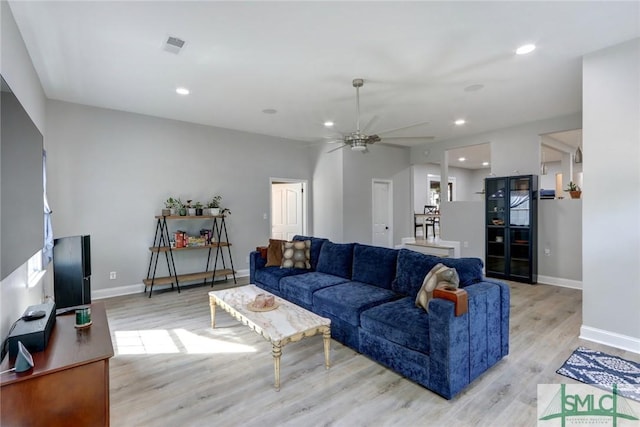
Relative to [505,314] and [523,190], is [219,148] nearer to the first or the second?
[505,314]

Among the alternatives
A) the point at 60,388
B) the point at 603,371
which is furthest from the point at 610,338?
the point at 60,388

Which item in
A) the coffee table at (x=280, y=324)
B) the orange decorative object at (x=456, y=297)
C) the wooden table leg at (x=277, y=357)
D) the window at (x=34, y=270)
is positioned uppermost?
the window at (x=34, y=270)

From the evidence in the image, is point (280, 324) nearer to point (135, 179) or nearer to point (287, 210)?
point (135, 179)

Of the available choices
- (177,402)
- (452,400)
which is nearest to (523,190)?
(452,400)

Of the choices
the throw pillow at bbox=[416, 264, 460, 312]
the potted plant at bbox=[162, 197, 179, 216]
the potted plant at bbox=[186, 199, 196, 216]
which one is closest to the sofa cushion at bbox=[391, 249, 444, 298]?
the throw pillow at bbox=[416, 264, 460, 312]

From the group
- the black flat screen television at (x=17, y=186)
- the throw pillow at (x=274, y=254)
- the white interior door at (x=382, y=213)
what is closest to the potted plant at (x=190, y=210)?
the throw pillow at (x=274, y=254)

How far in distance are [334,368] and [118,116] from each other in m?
4.76

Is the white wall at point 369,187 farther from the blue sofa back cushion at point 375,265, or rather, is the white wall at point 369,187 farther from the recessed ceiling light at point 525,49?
the recessed ceiling light at point 525,49

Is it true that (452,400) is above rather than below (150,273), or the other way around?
below

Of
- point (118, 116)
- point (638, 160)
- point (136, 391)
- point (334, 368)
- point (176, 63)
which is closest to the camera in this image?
point (136, 391)

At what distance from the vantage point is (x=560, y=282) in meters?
5.24

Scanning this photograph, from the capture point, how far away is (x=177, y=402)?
2230 mm

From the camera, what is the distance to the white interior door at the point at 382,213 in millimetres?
7242

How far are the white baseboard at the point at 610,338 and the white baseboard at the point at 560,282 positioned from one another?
2.38 meters
